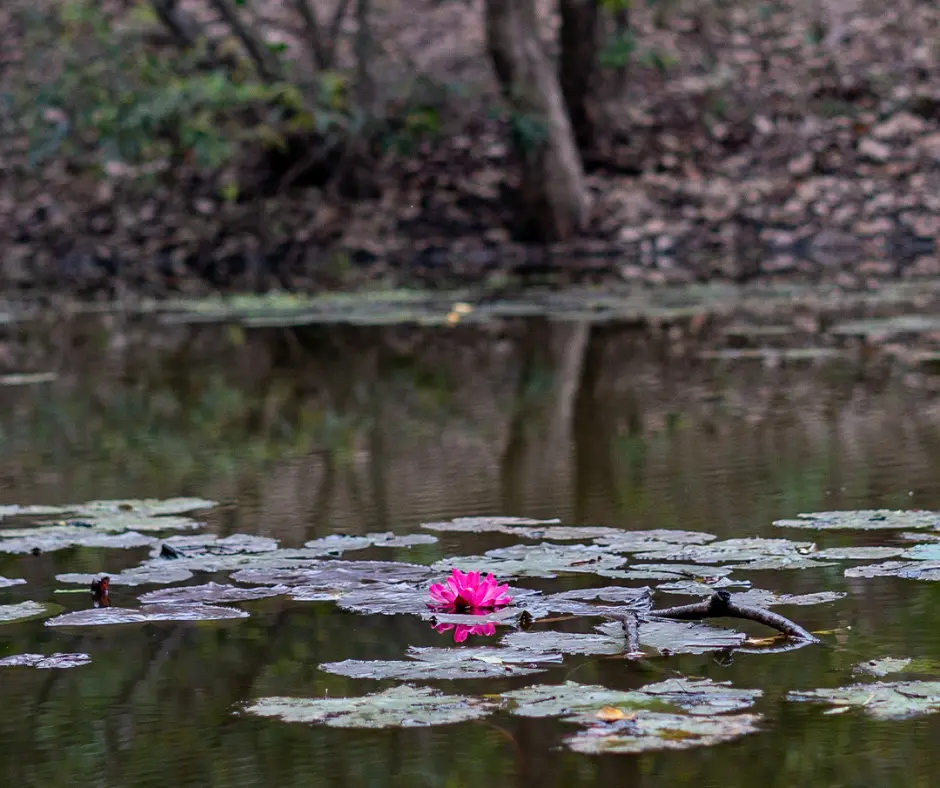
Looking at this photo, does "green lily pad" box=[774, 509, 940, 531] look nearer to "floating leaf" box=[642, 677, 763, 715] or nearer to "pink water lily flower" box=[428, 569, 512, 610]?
"pink water lily flower" box=[428, 569, 512, 610]

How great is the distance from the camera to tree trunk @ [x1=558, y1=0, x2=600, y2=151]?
1633 cm

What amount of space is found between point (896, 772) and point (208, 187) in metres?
16.2

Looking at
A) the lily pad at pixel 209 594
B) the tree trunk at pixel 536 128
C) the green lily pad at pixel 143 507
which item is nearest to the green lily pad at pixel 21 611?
the lily pad at pixel 209 594

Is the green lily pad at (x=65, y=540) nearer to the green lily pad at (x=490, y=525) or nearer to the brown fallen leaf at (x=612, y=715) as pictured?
the green lily pad at (x=490, y=525)

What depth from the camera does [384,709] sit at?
106 inches

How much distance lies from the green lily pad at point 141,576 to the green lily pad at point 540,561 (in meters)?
0.51

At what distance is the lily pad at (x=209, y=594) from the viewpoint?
11.6 ft

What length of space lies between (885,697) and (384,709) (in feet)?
2.34

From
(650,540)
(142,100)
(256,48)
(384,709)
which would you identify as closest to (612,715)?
(384,709)

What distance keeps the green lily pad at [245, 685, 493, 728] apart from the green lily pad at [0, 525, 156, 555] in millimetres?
1399

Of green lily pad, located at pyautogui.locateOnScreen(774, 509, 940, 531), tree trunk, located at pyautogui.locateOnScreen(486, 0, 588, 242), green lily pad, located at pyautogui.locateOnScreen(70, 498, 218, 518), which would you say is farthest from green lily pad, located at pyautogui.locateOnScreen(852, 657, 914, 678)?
tree trunk, located at pyautogui.locateOnScreen(486, 0, 588, 242)

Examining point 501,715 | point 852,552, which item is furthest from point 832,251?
point 501,715

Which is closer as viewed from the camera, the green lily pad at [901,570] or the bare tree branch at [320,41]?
the green lily pad at [901,570]

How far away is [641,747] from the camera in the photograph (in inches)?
97.3
